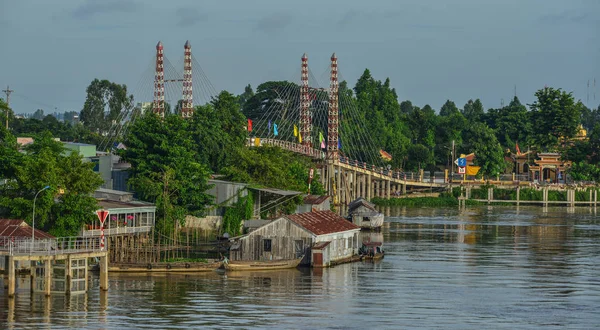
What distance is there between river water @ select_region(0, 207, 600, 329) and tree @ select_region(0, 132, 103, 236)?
638 cm

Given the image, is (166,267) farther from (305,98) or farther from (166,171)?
(305,98)

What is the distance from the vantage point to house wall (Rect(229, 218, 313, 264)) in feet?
251

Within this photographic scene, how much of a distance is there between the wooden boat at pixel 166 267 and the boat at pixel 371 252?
1324 cm

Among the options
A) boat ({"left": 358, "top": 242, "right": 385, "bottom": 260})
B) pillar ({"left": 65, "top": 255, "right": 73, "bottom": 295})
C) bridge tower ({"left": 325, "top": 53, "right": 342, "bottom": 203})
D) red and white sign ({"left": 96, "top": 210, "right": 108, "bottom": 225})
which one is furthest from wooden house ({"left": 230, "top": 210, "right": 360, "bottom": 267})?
bridge tower ({"left": 325, "top": 53, "right": 342, "bottom": 203})

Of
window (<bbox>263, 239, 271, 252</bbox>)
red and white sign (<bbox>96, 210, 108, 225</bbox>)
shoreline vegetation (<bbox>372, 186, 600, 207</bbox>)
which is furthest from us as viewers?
shoreline vegetation (<bbox>372, 186, 600, 207</bbox>)

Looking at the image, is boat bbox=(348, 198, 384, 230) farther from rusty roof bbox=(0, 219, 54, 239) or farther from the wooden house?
rusty roof bbox=(0, 219, 54, 239)

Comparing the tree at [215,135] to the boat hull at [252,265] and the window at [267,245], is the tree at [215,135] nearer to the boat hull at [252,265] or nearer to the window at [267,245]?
the window at [267,245]

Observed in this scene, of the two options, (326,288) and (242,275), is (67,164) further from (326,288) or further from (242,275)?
(326,288)

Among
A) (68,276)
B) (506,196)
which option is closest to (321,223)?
(68,276)

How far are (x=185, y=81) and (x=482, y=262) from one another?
158 ft

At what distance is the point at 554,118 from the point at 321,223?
111m

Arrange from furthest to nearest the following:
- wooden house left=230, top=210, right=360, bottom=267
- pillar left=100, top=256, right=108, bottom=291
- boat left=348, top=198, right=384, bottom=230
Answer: boat left=348, top=198, right=384, bottom=230 < wooden house left=230, top=210, right=360, bottom=267 < pillar left=100, top=256, right=108, bottom=291

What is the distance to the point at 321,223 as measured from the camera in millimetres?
79562

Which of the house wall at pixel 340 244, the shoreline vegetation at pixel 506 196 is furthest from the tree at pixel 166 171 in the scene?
the shoreline vegetation at pixel 506 196
